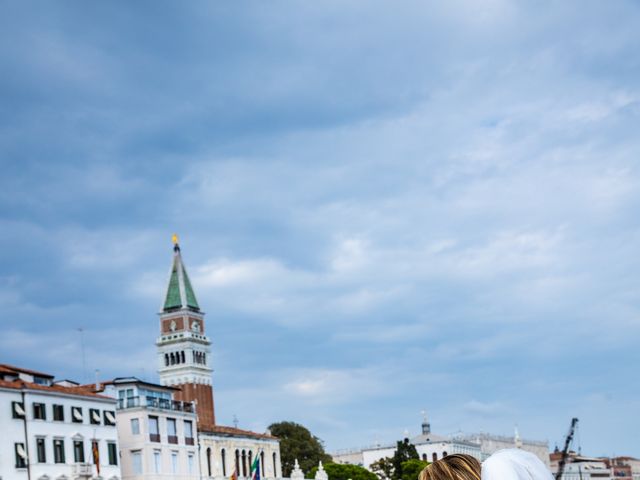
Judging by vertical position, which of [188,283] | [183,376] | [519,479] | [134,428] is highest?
[188,283]

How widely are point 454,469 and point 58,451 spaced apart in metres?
58.8

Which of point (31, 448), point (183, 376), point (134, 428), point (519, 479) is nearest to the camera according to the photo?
point (519, 479)

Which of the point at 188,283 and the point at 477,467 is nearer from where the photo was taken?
the point at 477,467

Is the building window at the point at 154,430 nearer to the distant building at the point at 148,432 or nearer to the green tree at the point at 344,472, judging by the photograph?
the distant building at the point at 148,432

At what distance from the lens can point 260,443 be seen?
290ft

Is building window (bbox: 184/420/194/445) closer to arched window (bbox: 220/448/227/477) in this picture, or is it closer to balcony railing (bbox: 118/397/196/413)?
balcony railing (bbox: 118/397/196/413)

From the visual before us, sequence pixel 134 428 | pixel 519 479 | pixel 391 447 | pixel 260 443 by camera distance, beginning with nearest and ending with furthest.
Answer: pixel 519 479 < pixel 134 428 < pixel 260 443 < pixel 391 447

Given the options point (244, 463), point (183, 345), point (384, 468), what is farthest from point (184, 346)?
point (244, 463)

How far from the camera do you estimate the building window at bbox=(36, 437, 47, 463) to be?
5731 cm

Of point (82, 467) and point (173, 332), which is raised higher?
point (173, 332)

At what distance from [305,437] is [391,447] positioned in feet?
117

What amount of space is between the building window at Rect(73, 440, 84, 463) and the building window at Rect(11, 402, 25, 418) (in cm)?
500

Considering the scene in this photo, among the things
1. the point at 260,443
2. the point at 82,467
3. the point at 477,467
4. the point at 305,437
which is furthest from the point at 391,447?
the point at 477,467

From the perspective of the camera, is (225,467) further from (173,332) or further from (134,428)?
Result: (173,332)
